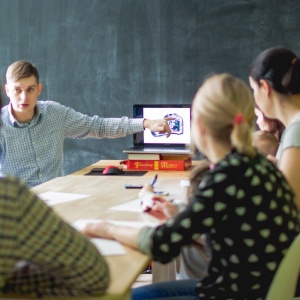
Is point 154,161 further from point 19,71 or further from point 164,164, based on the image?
point 19,71

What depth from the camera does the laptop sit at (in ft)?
10.8

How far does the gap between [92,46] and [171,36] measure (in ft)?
1.93

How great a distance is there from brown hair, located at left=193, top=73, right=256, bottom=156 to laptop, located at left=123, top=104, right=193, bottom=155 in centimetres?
172

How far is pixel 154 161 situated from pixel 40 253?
2031mm

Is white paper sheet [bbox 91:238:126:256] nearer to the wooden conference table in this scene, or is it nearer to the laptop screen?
the wooden conference table

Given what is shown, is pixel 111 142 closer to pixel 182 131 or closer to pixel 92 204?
pixel 182 131

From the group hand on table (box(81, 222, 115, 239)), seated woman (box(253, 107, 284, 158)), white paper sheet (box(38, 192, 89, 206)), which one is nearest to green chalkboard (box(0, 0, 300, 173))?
seated woman (box(253, 107, 284, 158))

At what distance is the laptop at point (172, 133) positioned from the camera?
330 centimetres

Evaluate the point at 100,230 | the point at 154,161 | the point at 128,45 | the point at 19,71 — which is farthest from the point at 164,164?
the point at 100,230

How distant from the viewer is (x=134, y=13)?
4.05 m

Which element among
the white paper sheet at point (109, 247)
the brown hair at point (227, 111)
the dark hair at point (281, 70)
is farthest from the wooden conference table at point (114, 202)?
the dark hair at point (281, 70)

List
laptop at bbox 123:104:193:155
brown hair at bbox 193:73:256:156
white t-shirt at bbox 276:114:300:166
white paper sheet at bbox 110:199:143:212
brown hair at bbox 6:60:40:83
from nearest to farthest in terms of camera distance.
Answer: brown hair at bbox 193:73:256:156
white t-shirt at bbox 276:114:300:166
white paper sheet at bbox 110:199:143:212
brown hair at bbox 6:60:40:83
laptop at bbox 123:104:193:155

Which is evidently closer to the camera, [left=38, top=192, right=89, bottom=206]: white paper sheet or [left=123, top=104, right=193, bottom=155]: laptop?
[left=38, top=192, right=89, bottom=206]: white paper sheet

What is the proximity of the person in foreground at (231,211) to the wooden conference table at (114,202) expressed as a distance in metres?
0.08
